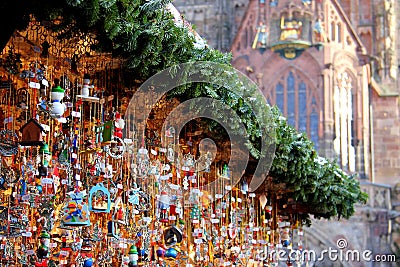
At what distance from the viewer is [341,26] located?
33.3 m

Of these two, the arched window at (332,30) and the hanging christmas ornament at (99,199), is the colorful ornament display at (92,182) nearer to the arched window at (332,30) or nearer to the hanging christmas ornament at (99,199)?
the hanging christmas ornament at (99,199)

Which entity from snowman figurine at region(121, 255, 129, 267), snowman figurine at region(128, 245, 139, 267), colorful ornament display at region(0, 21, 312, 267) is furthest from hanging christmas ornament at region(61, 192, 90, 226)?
snowman figurine at region(121, 255, 129, 267)

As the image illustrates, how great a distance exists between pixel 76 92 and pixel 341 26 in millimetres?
24201

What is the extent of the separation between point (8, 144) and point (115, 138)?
1.47 meters

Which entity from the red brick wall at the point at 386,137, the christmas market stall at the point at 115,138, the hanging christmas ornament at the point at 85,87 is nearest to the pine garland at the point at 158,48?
the christmas market stall at the point at 115,138

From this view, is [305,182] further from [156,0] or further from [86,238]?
[156,0]

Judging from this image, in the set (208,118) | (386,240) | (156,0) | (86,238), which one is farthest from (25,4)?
(386,240)

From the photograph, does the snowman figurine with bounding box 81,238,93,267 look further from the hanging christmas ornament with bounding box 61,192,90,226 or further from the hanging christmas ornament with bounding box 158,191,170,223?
the hanging christmas ornament with bounding box 158,191,170,223

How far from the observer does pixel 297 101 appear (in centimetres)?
3312

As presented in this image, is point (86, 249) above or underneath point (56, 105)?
underneath

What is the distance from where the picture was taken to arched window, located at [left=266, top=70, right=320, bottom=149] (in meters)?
32.9

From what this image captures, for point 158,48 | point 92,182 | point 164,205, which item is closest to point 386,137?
point 164,205

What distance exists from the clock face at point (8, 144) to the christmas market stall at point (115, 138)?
0.04 ft

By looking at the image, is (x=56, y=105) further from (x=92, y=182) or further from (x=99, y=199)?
(x=92, y=182)
